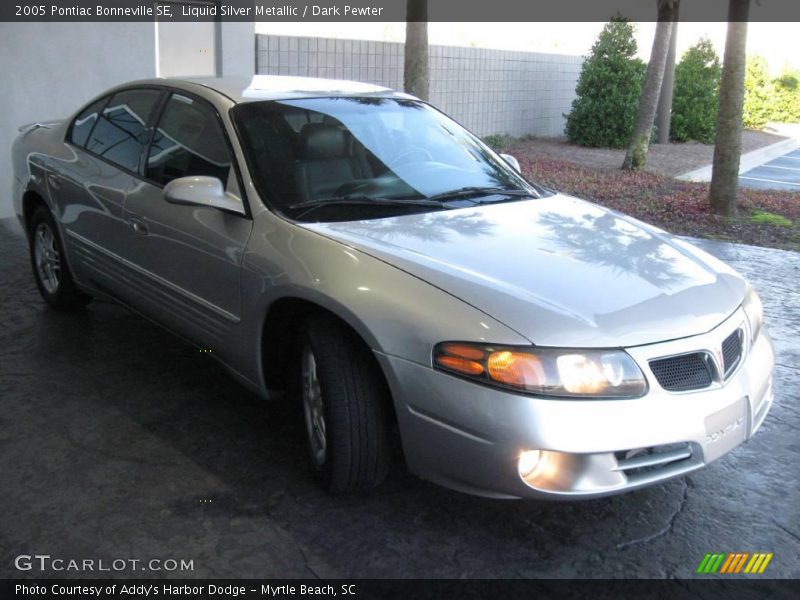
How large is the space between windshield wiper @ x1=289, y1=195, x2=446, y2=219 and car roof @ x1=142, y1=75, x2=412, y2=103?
0.78m

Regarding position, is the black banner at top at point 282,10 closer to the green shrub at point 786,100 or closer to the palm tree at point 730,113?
the palm tree at point 730,113

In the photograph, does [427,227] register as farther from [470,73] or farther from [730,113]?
[470,73]

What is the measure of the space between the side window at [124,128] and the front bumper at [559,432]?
2.29 meters

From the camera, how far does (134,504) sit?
3.38 m

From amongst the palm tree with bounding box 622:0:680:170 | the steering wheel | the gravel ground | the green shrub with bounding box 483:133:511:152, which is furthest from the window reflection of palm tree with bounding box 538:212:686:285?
the green shrub with bounding box 483:133:511:152

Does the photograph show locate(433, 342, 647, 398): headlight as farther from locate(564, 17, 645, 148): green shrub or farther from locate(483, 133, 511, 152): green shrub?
locate(564, 17, 645, 148): green shrub

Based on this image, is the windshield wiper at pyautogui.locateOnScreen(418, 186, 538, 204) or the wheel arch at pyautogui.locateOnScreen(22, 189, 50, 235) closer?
the windshield wiper at pyautogui.locateOnScreen(418, 186, 538, 204)

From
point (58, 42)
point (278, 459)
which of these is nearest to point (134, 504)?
point (278, 459)

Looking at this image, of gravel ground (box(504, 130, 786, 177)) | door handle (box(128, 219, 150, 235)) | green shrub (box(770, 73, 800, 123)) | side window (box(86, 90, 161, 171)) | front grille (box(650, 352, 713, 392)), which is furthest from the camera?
green shrub (box(770, 73, 800, 123))

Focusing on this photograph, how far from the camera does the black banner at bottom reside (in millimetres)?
2877

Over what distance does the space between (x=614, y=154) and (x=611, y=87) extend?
5.60ft

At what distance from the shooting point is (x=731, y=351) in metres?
3.21

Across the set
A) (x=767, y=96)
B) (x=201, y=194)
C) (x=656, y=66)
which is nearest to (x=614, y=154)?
(x=656, y=66)

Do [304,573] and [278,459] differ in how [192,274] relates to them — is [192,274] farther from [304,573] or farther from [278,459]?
[304,573]
